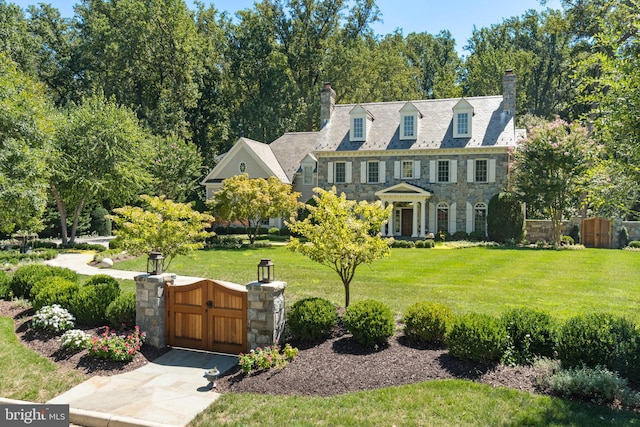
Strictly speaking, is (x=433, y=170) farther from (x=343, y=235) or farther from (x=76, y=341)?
(x=76, y=341)

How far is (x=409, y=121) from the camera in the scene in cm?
3042

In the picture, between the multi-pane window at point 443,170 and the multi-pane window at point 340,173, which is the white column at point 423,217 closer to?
the multi-pane window at point 443,170

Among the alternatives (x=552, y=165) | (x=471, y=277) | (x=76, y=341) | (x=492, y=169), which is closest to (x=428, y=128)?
(x=492, y=169)

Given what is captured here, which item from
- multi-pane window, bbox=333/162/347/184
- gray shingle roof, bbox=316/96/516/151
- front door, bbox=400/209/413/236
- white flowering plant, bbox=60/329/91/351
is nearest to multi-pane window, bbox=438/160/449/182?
gray shingle roof, bbox=316/96/516/151

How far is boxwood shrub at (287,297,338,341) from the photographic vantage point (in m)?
8.22

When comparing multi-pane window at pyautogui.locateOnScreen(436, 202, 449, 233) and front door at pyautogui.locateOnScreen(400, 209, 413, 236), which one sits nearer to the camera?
multi-pane window at pyautogui.locateOnScreen(436, 202, 449, 233)

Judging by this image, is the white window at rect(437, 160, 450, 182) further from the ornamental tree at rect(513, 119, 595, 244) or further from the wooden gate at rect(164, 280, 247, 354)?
the wooden gate at rect(164, 280, 247, 354)

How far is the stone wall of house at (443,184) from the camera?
28.1 meters

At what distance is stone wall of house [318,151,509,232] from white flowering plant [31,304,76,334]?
75.0ft

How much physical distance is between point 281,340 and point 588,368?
4.97m

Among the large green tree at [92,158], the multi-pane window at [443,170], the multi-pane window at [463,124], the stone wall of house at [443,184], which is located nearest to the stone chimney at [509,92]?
the multi-pane window at [463,124]

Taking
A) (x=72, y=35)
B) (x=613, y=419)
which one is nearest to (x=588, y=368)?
(x=613, y=419)

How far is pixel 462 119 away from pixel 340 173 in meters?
8.73

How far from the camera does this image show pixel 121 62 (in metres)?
39.2
